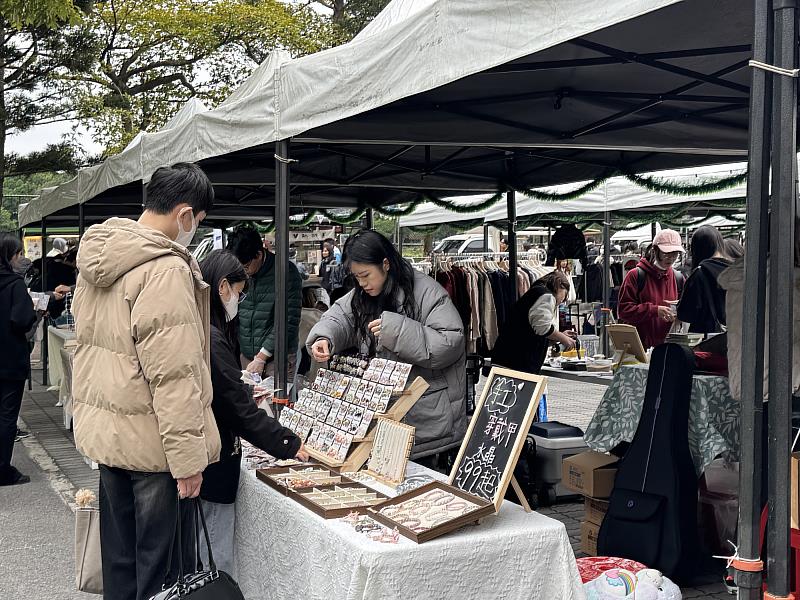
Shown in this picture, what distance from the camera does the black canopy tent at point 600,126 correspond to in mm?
2223

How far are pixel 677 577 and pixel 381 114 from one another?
2.84 m

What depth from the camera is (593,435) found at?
4.71 metres

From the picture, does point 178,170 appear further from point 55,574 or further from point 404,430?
point 55,574

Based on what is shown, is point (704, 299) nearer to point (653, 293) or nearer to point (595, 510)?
point (653, 293)

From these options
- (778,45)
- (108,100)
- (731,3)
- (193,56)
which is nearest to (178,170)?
(778,45)

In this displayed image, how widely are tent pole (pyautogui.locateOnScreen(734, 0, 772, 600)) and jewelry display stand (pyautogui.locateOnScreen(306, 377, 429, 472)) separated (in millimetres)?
1398

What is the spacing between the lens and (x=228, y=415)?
10.6 feet

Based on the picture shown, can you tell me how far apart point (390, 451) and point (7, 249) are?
419 centimetres

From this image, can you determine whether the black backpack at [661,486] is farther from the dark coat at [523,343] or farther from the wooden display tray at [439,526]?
the dark coat at [523,343]

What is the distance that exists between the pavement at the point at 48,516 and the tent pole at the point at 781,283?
2.10 m

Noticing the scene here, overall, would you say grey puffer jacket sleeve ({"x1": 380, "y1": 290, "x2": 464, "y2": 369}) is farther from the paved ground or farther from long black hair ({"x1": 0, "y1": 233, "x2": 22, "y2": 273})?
long black hair ({"x1": 0, "y1": 233, "x2": 22, "y2": 273})

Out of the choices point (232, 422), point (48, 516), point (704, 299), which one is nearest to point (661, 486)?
point (232, 422)

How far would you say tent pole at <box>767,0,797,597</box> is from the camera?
2143 mm

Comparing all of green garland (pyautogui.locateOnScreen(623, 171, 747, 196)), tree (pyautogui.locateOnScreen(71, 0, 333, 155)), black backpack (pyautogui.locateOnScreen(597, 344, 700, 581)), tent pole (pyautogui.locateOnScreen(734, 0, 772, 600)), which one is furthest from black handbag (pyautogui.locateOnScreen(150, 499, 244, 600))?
tree (pyautogui.locateOnScreen(71, 0, 333, 155))
